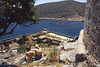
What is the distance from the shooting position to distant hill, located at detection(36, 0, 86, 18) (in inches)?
3341

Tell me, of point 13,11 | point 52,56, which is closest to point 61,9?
point 13,11

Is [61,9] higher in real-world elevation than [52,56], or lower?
lower

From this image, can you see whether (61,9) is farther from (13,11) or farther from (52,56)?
(52,56)

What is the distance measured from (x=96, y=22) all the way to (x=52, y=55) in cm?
377

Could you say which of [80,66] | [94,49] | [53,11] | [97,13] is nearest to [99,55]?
[94,49]

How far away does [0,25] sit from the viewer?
6301 millimetres

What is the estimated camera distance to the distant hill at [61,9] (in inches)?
3341

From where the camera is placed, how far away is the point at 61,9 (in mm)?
92625

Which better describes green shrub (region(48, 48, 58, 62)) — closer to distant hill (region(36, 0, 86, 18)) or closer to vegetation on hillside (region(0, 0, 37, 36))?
vegetation on hillside (region(0, 0, 37, 36))

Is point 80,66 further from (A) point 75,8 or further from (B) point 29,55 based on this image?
(A) point 75,8

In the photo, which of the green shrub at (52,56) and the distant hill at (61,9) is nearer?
the green shrub at (52,56)

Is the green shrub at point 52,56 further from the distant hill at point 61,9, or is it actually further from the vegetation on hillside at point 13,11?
the distant hill at point 61,9

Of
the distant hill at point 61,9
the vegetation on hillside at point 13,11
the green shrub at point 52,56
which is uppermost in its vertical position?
the vegetation on hillside at point 13,11

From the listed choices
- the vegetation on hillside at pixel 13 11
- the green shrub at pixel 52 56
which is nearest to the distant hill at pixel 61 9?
the vegetation on hillside at pixel 13 11
